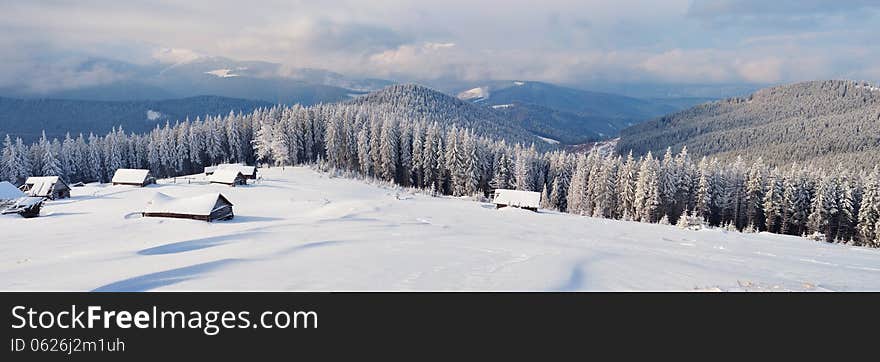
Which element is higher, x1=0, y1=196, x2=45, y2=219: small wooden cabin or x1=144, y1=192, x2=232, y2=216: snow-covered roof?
x1=144, y1=192, x2=232, y2=216: snow-covered roof

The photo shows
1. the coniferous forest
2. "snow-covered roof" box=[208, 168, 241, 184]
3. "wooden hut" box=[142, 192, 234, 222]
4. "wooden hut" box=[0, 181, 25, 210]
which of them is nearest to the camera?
"wooden hut" box=[142, 192, 234, 222]

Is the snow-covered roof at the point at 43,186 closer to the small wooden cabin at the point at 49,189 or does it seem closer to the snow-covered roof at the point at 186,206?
the small wooden cabin at the point at 49,189

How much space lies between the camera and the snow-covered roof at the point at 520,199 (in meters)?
53.8

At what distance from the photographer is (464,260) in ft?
49.3

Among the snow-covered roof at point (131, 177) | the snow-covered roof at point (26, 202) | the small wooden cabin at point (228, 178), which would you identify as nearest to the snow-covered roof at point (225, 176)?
the small wooden cabin at point (228, 178)

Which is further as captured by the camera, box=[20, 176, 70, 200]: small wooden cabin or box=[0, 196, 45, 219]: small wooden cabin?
box=[20, 176, 70, 200]: small wooden cabin

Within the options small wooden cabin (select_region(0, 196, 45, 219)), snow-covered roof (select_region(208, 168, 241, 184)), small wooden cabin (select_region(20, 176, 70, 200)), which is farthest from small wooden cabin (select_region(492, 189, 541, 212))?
small wooden cabin (select_region(20, 176, 70, 200))

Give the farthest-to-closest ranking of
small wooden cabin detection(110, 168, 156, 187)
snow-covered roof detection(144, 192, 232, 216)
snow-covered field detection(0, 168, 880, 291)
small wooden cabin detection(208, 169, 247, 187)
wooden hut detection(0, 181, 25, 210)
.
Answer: small wooden cabin detection(110, 168, 156, 187) → small wooden cabin detection(208, 169, 247, 187) → wooden hut detection(0, 181, 25, 210) → snow-covered roof detection(144, 192, 232, 216) → snow-covered field detection(0, 168, 880, 291)

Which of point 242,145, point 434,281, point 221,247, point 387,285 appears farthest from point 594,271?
point 242,145

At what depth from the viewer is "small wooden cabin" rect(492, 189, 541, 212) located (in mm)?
53656

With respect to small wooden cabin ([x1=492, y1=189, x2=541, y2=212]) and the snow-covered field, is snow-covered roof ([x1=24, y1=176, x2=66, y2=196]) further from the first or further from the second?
small wooden cabin ([x1=492, y1=189, x2=541, y2=212])

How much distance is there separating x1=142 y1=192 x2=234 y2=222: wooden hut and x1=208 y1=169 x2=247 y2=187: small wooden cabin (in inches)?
1084

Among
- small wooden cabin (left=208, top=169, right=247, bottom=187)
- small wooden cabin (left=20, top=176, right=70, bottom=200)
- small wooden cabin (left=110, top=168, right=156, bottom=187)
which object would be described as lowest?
small wooden cabin (left=20, top=176, right=70, bottom=200)

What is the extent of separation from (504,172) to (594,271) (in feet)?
234
